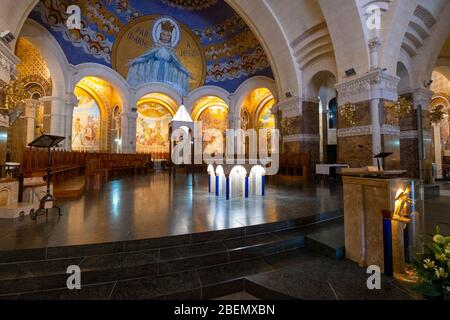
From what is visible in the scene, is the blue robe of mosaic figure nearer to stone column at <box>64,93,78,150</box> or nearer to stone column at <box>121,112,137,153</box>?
stone column at <box>121,112,137,153</box>

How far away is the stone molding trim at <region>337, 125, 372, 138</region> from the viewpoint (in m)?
7.80

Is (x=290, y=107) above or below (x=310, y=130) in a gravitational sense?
above

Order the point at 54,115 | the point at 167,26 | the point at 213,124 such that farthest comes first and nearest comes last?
the point at 213,124 < the point at 167,26 < the point at 54,115

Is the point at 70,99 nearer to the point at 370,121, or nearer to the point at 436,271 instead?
the point at 370,121

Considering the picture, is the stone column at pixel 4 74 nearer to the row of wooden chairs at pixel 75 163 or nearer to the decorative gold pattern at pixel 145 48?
the row of wooden chairs at pixel 75 163

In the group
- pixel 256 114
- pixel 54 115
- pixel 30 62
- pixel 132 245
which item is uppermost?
pixel 30 62

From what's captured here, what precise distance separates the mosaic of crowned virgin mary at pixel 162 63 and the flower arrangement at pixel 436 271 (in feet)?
51.3

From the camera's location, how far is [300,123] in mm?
10617

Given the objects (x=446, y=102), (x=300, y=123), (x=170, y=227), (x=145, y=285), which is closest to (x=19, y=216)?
(x=170, y=227)

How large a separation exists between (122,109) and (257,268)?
14701 millimetres

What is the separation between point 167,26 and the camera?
14766 mm

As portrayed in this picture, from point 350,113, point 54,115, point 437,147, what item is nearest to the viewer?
point 350,113

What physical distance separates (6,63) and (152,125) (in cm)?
1376

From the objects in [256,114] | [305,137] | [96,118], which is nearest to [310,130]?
[305,137]
